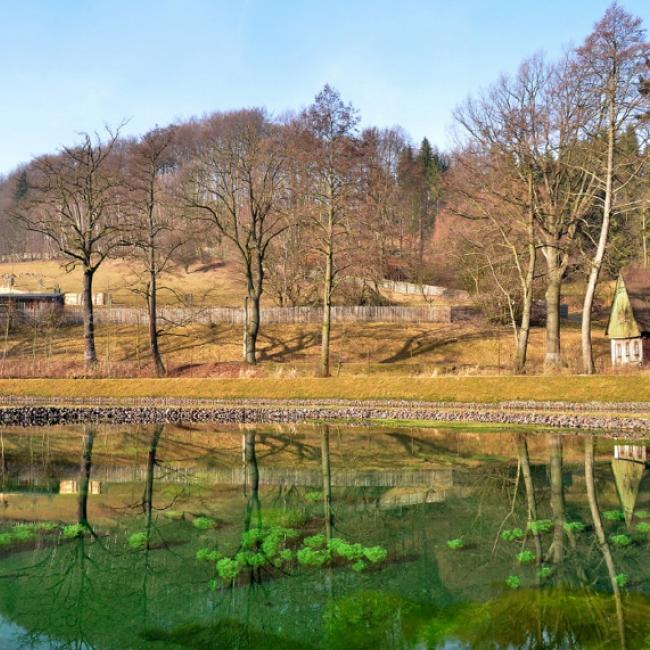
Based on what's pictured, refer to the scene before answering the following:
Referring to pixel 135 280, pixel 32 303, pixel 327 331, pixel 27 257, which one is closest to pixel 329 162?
pixel 327 331

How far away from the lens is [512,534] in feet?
46.0

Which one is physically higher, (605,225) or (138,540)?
(605,225)

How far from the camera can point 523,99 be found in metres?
36.6

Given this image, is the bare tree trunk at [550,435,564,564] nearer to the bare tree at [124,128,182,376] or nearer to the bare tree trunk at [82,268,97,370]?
the bare tree at [124,128,182,376]

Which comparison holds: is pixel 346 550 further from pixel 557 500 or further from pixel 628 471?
Result: pixel 628 471

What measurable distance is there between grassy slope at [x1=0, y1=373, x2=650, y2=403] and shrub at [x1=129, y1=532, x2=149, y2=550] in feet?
65.9

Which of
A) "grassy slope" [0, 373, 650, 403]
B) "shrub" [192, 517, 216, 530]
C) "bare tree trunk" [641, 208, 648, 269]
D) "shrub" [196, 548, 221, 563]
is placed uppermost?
"bare tree trunk" [641, 208, 648, 269]

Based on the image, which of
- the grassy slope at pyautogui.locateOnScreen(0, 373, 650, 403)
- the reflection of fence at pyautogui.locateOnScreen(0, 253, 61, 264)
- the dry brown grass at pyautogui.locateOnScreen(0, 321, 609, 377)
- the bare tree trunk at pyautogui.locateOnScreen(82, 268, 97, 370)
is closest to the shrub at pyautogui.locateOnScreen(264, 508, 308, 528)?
the grassy slope at pyautogui.locateOnScreen(0, 373, 650, 403)

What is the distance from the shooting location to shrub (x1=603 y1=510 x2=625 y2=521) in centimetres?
1507

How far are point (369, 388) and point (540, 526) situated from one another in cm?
2028

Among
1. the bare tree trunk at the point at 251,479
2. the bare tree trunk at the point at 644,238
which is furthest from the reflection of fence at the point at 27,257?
the bare tree trunk at the point at 251,479

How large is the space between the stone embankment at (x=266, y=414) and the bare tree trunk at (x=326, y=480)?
2746 mm

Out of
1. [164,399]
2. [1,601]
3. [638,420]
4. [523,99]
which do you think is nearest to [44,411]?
[164,399]

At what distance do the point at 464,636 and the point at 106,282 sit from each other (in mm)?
78986
